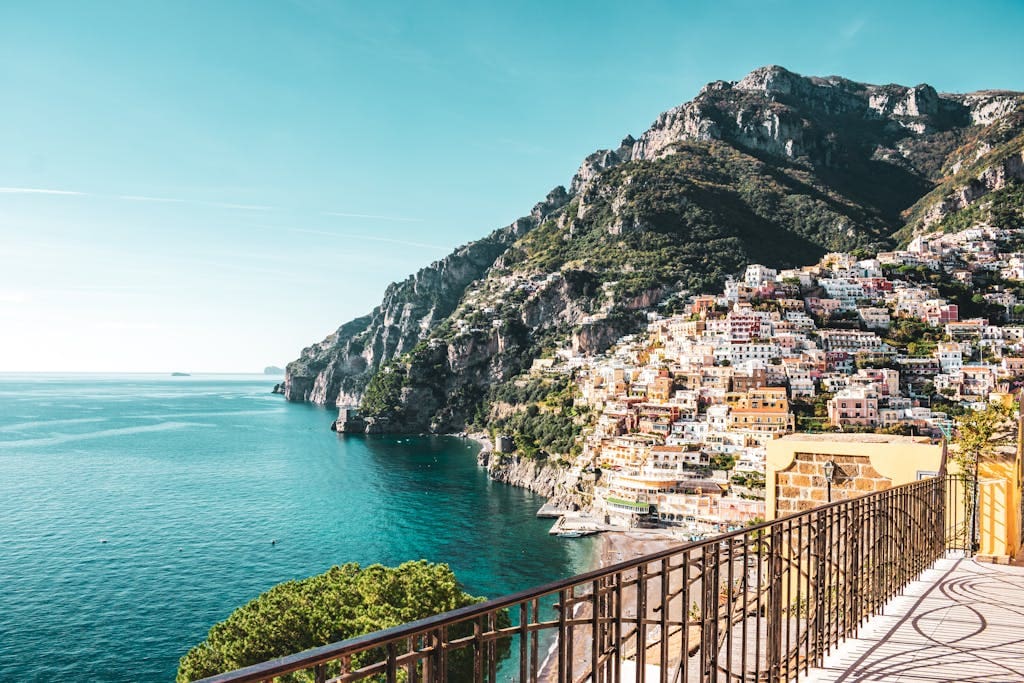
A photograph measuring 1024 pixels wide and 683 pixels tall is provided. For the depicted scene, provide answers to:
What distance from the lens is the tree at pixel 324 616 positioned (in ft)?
49.3

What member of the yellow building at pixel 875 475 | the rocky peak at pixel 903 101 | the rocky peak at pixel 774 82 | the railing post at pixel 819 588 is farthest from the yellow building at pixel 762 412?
the rocky peak at pixel 903 101

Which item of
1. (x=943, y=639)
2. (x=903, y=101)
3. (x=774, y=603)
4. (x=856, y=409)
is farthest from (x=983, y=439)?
(x=903, y=101)

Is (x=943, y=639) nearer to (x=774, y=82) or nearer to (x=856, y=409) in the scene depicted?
(x=856, y=409)

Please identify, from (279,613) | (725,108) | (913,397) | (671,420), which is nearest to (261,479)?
(671,420)

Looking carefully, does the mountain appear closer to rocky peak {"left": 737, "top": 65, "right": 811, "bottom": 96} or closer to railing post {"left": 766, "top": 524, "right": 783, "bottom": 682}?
rocky peak {"left": 737, "top": 65, "right": 811, "bottom": 96}

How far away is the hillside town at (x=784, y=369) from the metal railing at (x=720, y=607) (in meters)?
31.4

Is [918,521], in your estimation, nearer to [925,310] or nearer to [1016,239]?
[925,310]

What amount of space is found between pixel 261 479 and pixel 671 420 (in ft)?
109

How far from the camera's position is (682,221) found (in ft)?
315

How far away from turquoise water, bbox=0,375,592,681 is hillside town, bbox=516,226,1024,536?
829 cm

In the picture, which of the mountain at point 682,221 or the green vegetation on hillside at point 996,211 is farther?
the mountain at point 682,221

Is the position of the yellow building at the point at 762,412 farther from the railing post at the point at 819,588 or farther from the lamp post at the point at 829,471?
the railing post at the point at 819,588

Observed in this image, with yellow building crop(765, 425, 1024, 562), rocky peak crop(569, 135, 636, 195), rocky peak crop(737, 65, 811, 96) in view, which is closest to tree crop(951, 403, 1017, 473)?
yellow building crop(765, 425, 1024, 562)

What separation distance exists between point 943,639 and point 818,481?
261 cm
